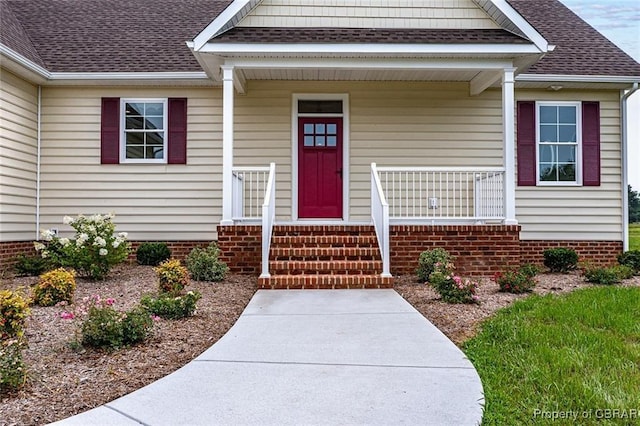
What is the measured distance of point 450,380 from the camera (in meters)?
3.56

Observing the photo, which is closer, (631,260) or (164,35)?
(631,260)

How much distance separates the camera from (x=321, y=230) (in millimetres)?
8539

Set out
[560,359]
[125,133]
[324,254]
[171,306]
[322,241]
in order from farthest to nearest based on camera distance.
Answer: [125,133], [322,241], [324,254], [171,306], [560,359]

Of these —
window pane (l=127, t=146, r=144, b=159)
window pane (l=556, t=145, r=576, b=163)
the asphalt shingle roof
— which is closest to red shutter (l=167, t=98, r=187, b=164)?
window pane (l=127, t=146, r=144, b=159)

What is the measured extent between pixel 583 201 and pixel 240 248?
6.89 meters

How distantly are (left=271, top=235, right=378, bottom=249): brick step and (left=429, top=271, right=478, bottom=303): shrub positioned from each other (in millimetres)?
2017

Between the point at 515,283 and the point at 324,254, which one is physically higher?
the point at 324,254

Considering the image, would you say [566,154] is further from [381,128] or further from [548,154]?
[381,128]

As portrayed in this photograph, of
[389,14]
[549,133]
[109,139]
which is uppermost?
[389,14]

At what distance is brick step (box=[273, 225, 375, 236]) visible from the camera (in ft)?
28.0

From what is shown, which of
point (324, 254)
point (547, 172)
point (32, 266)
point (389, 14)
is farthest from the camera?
point (547, 172)

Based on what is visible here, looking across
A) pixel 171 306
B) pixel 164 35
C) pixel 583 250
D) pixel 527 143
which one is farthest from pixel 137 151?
pixel 583 250

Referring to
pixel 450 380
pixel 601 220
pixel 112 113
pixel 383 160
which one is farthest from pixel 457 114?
pixel 450 380

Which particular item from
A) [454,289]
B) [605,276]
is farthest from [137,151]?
[605,276]
